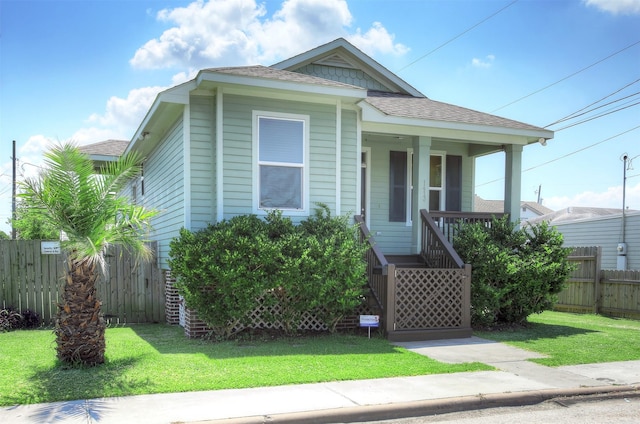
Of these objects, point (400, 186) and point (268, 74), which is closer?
point (268, 74)

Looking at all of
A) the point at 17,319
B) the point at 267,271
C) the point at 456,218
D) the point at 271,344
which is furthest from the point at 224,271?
the point at 456,218

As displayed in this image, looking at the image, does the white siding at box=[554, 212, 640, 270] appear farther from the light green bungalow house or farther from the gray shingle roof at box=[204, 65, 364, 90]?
the gray shingle roof at box=[204, 65, 364, 90]

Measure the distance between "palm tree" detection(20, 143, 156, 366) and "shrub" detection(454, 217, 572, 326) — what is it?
690 centimetres

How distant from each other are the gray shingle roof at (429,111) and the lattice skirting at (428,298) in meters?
3.51

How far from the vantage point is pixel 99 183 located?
6508 millimetres

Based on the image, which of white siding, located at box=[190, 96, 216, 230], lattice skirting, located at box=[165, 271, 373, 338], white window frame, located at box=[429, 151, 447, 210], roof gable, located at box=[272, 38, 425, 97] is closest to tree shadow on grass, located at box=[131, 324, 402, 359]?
lattice skirting, located at box=[165, 271, 373, 338]

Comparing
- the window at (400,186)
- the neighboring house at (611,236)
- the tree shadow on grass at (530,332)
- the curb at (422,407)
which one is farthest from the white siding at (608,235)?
the curb at (422,407)

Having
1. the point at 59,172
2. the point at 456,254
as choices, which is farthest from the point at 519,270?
the point at 59,172

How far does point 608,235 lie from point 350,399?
19998 mm

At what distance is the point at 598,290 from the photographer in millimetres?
13719

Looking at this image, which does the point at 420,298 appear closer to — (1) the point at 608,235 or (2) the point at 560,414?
(2) the point at 560,414

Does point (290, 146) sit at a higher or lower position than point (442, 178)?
higher

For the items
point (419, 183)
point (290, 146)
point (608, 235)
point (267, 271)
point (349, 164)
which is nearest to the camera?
point (267, 271)

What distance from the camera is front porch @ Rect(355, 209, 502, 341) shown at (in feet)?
A: 29.1
